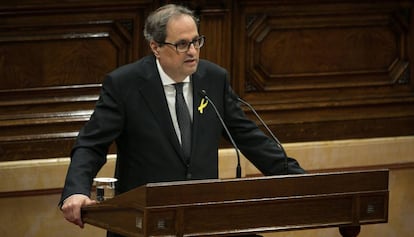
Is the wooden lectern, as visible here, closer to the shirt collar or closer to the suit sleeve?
the suit sleeve

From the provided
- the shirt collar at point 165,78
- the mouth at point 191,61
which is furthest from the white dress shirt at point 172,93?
the mouth at point 191,61

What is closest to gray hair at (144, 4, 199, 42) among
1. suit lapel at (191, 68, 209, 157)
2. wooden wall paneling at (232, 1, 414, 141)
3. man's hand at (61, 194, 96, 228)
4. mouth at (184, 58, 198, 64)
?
mouth at (184, 58, 198, 64)

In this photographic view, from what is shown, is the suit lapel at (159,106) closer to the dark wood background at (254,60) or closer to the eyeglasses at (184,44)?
the eyeglasses at (184,44)

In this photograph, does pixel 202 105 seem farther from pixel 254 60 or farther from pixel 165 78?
pixel 254 60

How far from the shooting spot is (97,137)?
4652mm

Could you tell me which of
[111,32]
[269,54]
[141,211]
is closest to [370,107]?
[269,54]

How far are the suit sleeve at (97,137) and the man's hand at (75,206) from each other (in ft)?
0.35

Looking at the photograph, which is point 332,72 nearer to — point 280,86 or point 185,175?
point 280,86

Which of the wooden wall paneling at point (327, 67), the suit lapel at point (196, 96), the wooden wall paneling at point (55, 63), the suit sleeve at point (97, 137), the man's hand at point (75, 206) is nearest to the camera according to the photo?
the man's hand at point (75, 206)

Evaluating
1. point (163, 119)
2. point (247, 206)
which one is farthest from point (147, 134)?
point (247, 206)

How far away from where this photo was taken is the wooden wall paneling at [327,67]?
258 inches

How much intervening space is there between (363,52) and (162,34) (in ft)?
7.93

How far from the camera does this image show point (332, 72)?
22.2ft

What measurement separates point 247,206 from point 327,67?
8.84 feet
